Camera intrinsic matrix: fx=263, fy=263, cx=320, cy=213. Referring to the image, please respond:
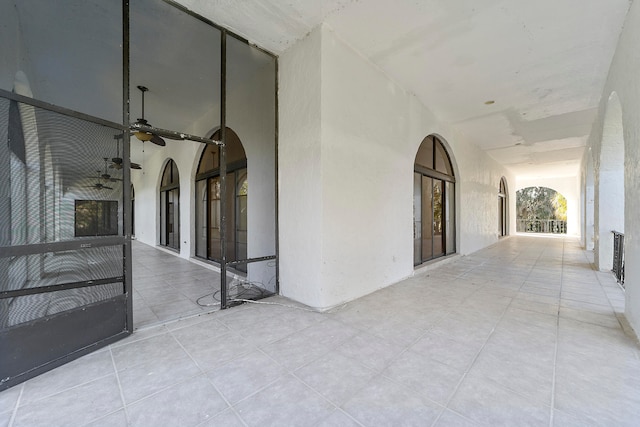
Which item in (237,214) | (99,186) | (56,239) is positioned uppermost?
(99,186)

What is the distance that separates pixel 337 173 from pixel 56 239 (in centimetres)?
269

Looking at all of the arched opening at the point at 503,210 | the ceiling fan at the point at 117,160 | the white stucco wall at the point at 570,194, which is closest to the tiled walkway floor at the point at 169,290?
the ceiling fan at the point at 117,160

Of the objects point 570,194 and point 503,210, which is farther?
point 570,194

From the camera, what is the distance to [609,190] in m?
4.91

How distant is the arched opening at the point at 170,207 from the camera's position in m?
8.09

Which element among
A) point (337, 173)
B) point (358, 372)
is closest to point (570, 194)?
point (337, 173)

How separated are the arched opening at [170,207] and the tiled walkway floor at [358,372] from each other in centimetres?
609

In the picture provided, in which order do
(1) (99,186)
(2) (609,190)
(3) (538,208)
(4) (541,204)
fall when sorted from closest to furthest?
(1) (99,186)
(2) (609,190)
(4) (541,204)
(3) (538,208)

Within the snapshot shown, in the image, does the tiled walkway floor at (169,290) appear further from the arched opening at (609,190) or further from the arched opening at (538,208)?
the arched opening at (538,208)

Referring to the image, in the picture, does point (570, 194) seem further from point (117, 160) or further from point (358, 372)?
point (117, 160)

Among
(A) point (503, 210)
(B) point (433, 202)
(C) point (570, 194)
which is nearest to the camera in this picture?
(B) point (433, 202)

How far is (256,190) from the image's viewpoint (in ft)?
14.9

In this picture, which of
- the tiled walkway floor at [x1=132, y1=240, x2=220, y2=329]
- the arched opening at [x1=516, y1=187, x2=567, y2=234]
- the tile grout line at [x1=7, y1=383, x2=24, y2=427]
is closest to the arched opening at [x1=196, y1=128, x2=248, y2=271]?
the tiled walkway floor at [x1=132, y1=240, x2=220, y2=329]

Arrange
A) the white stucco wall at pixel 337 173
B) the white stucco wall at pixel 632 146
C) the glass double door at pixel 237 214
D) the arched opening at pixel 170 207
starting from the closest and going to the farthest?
the white stucco wall at pixel 632 146, the white stucco wall at pixel 337 173, the glass double door at pixel 237 214, the arched opening at pixel 170 207
